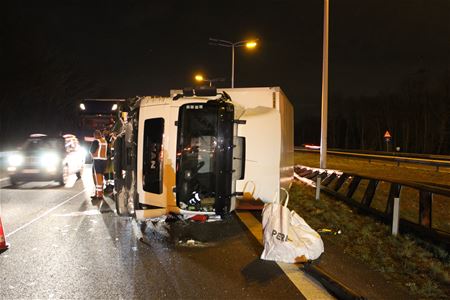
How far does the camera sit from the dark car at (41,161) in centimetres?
1415

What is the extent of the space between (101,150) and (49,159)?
3.56m

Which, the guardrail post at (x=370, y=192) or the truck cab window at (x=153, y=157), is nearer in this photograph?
the truck cab window at (x=153, y=157)

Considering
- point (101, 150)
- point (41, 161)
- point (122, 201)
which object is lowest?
point (122, 201)

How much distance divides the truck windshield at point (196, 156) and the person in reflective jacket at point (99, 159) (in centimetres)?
472

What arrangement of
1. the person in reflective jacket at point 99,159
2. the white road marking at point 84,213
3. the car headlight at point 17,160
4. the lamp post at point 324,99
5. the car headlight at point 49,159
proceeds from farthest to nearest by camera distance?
the lamp post at point 324,99
the car headlight at point 49,159
the car headlight at point 17,160
the person in reflective jacket at point 99,159
the white road marking at point 84,213

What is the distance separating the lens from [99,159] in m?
11.6

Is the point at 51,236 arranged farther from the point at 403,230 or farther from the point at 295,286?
the point at 403,230

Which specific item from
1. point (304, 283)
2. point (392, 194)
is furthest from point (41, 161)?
point (304, 283)

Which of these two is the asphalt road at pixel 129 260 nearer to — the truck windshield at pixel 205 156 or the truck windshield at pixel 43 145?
the truck windshield at pixel 205 156

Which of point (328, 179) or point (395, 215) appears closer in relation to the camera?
point (395, 215)

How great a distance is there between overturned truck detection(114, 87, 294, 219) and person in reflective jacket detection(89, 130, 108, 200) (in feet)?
12.3

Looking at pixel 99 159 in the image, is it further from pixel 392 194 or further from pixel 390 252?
pixel 390 252

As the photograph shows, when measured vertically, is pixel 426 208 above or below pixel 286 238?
above

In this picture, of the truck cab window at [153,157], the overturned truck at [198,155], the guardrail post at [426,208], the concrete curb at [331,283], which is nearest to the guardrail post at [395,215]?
the guardrail post at [426,208]
